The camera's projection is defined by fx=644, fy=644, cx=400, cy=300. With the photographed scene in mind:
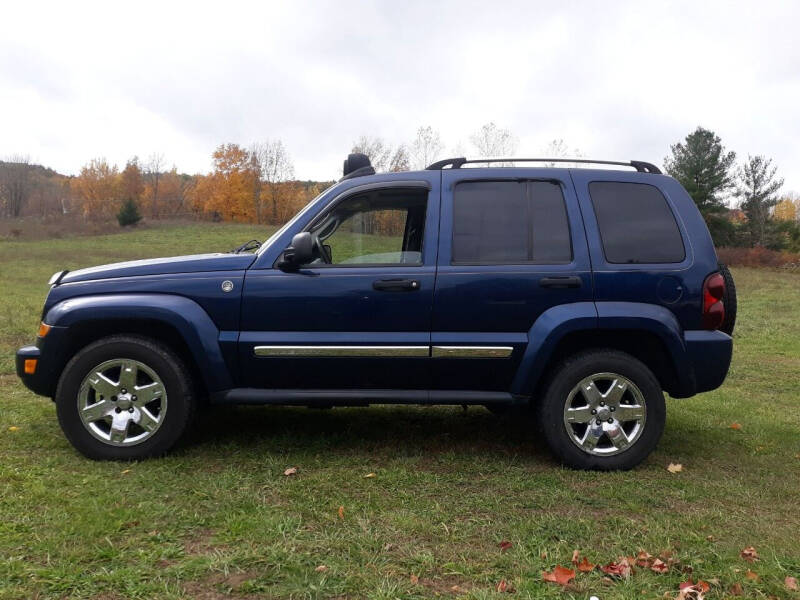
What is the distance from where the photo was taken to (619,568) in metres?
2.78

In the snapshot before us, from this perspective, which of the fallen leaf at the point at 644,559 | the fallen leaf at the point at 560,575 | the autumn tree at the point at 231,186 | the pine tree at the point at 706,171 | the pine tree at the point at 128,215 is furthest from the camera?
the autumn tree at the point at 231,186

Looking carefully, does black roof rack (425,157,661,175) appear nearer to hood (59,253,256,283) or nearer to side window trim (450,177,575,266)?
side window trim (450,177,575,266)

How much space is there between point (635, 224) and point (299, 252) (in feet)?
7.10

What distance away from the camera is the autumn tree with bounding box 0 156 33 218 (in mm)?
94750

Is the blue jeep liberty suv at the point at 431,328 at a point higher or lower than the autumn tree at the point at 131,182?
lower

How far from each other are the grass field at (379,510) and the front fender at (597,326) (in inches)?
27.7

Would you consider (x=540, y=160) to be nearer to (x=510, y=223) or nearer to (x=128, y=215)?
(x=510, y=223)

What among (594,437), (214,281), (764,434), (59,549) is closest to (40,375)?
(214,281)

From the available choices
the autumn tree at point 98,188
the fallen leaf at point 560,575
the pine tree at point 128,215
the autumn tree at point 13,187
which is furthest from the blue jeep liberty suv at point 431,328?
the autumn tree at point 13,187

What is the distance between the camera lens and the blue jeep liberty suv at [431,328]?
4.02 metres

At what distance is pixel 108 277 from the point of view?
4.20 metres

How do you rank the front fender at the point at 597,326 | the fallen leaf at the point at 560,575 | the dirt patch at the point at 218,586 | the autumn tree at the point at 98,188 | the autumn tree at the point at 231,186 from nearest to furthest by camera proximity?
the dirt patch at the point at 218,586 → the fallen leaf at the point at 560,575 → the front fender at the point at 597,326 → the autumn tree at the point at 231,186 → the autumn tree at the point at 98,188

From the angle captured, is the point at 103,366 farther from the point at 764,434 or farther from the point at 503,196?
the point at 764,434

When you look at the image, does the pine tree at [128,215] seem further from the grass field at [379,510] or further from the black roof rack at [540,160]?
the black roof rack at [540,160]
